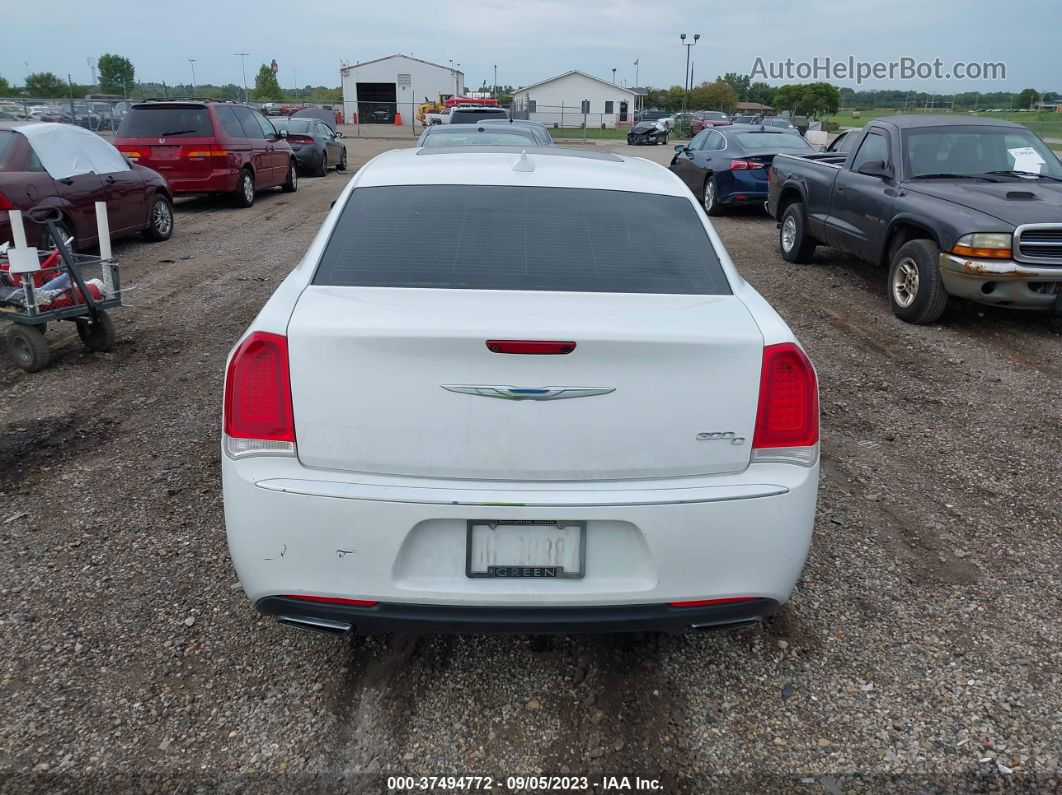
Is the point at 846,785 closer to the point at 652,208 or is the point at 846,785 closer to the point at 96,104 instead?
the point at 652,208

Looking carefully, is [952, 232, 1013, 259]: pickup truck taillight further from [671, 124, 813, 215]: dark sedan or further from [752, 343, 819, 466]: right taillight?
[671, 124, 813, 215]: dark sedan

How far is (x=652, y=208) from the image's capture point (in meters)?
3.34

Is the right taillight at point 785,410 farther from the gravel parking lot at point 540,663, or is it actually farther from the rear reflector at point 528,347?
the gravel parking lot at point 540,663

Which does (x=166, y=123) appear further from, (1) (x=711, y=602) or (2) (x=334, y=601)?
(1) (x=711, y=602)

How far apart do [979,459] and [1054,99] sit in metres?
57.5

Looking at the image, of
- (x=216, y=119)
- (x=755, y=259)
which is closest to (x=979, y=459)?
(x=755, y=259)

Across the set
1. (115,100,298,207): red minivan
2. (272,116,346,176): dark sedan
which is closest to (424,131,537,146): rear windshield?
(115,100,298,207): red minivan

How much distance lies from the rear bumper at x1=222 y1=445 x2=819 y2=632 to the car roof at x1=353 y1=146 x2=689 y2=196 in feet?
4.66

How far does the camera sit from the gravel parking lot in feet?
8.44

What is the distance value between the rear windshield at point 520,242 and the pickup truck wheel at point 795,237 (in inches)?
288

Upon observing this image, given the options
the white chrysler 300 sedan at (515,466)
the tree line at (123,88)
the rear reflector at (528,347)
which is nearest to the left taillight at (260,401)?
the white chrysler 300 sedan at (515,466)

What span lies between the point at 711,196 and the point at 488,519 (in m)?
13.1

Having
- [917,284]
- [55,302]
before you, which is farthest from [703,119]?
[55,302]

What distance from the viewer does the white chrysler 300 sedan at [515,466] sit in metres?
2.43
